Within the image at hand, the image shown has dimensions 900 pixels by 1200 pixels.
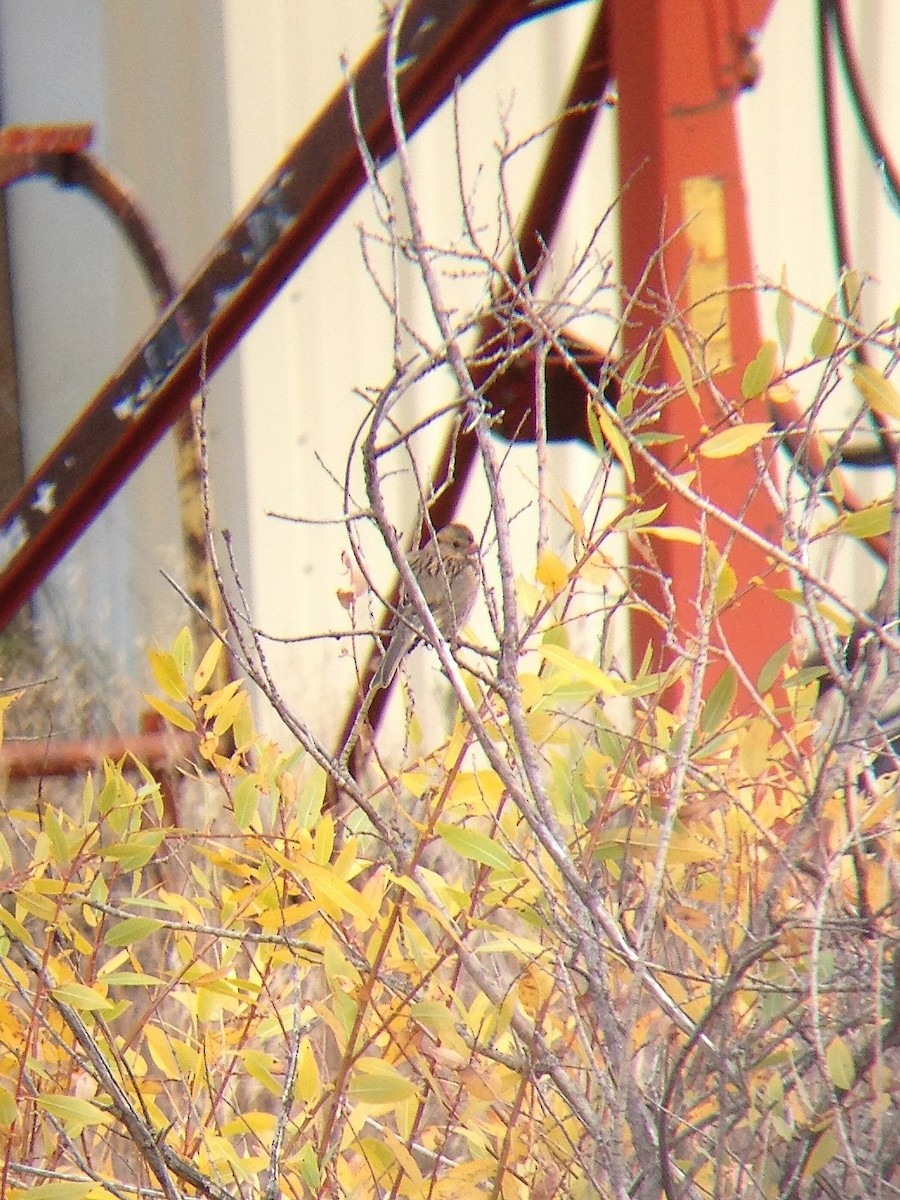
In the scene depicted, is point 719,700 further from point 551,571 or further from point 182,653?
point 182,653

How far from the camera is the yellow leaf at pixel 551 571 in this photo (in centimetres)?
77

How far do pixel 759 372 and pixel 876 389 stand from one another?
0.07 metres

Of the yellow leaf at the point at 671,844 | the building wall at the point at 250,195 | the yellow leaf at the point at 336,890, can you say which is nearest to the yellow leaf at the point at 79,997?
the yellow leaf at the point at 336,890

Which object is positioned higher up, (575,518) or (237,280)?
(237,280)

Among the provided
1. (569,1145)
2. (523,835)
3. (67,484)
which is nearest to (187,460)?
(67,484)

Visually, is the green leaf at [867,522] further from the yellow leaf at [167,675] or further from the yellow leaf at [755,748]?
the yellow leaf at [167,675]

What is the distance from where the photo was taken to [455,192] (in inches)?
130

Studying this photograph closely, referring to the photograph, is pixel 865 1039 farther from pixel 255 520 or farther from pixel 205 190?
pixel 205 190

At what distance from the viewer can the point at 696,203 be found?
1.42m

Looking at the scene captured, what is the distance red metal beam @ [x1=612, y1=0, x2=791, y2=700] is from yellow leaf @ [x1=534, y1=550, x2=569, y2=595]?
0.62 metres

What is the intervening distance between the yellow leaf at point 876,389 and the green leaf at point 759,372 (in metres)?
0.05

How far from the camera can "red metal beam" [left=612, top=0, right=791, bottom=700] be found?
4.62 feet

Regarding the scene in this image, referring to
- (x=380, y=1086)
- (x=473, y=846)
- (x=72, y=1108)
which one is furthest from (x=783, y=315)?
(x=72, y=1108)

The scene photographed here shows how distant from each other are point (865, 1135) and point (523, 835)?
0.98ft
